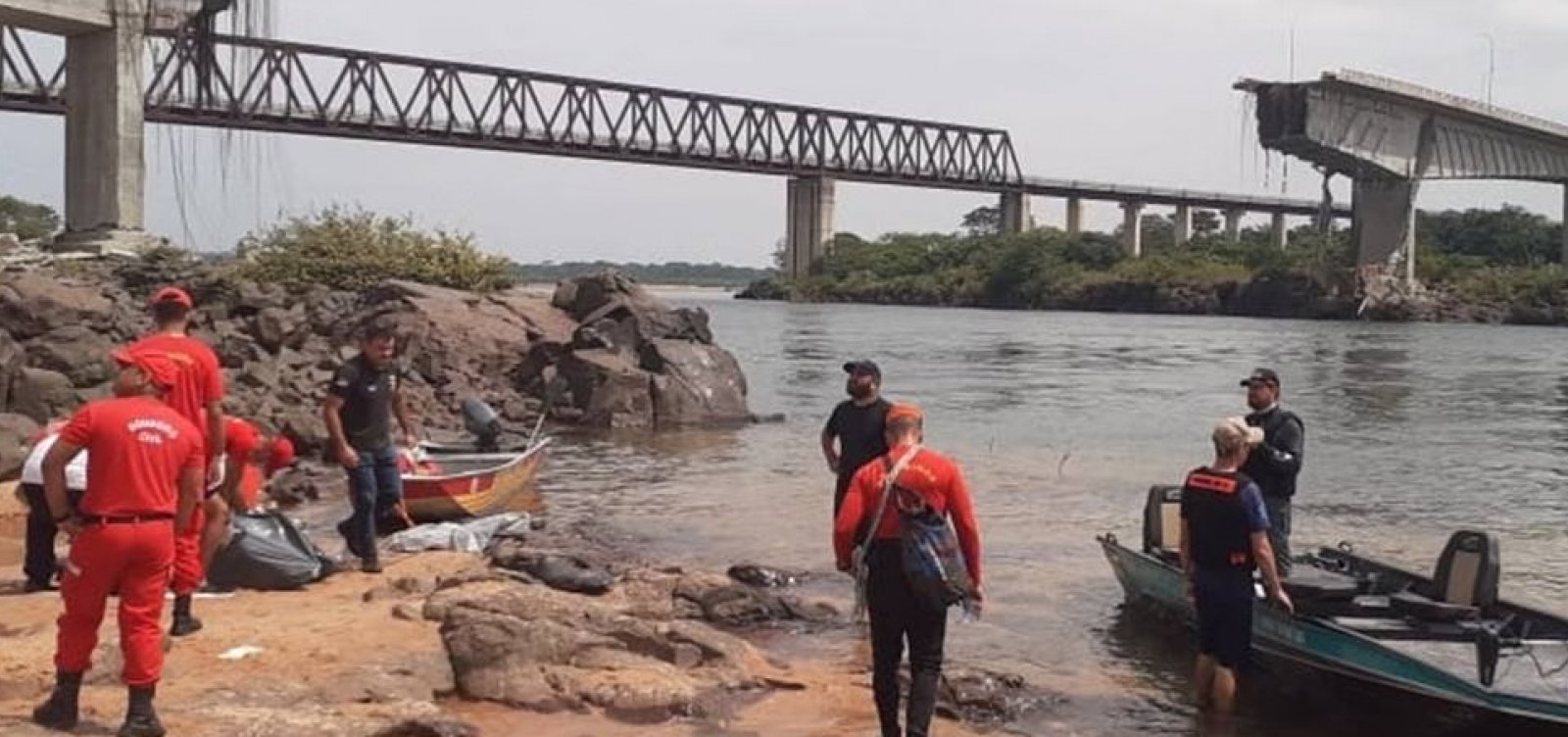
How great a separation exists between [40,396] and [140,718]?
43.0ft

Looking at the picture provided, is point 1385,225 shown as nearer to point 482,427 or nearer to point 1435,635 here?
point 482,427

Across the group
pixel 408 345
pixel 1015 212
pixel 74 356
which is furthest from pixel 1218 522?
pixel 1015 212

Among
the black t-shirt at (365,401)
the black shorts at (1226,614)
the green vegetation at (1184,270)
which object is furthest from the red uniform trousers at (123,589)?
the green vegetation at (1184,270)

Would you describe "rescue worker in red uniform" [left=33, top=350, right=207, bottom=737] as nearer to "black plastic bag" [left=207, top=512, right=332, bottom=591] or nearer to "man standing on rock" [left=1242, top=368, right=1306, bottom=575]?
"black plastic bag" [left=207, top=512, right=332, bottom=591]

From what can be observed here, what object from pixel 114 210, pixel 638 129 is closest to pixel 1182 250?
pixel 638 129

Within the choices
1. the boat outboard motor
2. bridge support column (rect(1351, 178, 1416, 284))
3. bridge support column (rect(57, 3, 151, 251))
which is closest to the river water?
the boat outboard motor

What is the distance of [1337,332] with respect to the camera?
279 feet

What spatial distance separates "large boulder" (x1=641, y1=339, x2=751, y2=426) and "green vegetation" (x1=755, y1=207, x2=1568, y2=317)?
8236 cm

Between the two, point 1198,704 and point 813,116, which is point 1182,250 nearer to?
point 813,116

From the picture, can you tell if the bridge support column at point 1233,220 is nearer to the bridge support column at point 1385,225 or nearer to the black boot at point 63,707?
the bridge support column at point 1385,225

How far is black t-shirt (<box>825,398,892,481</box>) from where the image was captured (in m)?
9.98

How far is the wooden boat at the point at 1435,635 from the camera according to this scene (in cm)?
860

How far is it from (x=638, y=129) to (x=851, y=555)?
111776mm

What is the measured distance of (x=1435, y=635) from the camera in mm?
9578
